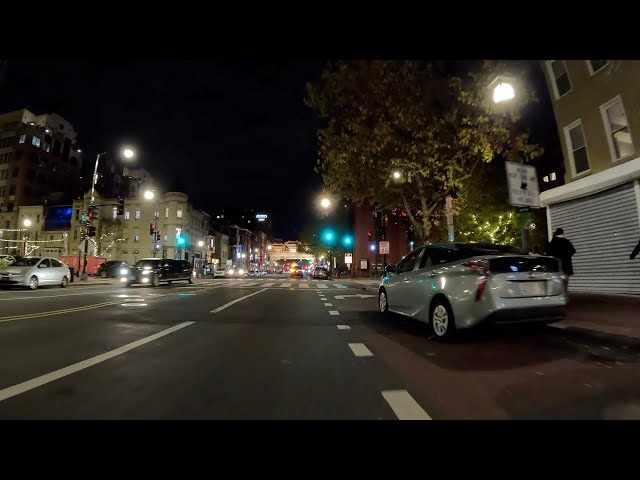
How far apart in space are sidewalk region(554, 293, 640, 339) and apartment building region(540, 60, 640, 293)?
10.5 feet

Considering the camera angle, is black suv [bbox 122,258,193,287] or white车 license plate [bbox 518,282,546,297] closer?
white车 license plate [bbox 518,282,546,297]

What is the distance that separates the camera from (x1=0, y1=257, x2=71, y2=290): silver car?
1825 cm

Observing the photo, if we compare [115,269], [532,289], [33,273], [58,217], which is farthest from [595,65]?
[58,217]

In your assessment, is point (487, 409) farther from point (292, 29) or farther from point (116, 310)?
point (116, 310)

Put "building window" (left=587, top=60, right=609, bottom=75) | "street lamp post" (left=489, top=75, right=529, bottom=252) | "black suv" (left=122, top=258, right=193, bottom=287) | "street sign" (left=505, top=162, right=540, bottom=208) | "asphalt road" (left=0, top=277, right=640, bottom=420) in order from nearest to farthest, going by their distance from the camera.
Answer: "asphalt road" (left=0, top=277, right=640, bottom=420)
"street sign" (left=505, top=162, right=540, bottom=208)
"street lamp post" (left=489, top=75, right=529, bottom=252)
"building window" (left=587, top=60, right=609, bottom=75)
"black suv" (left=122, top=258, right=193, bottom=287)

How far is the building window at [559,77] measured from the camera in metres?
15.0

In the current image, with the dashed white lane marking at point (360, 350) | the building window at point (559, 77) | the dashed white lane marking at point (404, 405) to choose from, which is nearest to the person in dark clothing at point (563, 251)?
the dashed white lane marking at point (360, 350)

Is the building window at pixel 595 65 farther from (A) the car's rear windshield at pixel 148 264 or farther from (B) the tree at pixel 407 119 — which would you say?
(A) the car's rear windshield at pixel 148 264

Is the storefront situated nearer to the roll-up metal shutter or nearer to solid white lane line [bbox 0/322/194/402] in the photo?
the roll-up metal shutter

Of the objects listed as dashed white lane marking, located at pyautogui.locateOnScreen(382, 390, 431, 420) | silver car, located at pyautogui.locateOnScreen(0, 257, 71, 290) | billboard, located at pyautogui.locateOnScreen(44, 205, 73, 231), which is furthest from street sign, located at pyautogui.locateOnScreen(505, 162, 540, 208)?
billboard, located at pyautogui.locateOnScreen(44, 205, 73, 231)

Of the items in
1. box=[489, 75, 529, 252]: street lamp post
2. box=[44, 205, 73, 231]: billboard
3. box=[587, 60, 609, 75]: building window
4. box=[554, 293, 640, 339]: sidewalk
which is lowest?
box=[554, 293, 640, 339]: sidewalk

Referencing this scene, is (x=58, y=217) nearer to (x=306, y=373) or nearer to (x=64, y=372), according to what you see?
(x=64, y=372)

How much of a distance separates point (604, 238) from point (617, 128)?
12.5 ft
